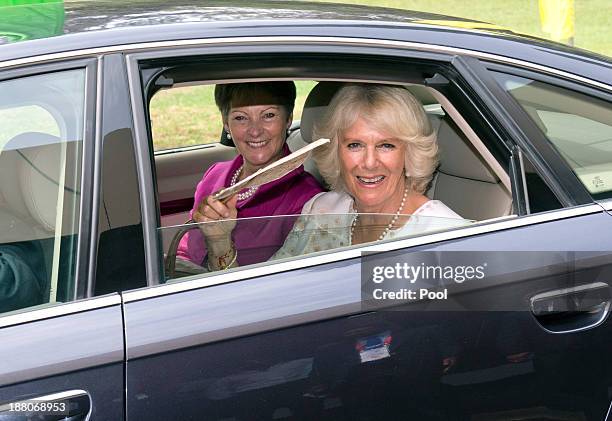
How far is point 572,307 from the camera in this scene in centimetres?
222

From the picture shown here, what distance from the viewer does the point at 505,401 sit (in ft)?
7.17

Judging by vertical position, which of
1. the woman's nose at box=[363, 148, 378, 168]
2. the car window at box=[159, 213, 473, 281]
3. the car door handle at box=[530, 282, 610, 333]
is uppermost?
the woman's nose at box=[363, 148, 378, 168]

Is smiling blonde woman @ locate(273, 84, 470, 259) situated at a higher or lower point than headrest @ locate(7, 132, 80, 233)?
higher

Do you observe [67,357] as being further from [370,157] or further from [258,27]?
[370,157]

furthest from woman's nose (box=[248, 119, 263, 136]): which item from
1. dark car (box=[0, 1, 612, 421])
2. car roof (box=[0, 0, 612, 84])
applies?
dark car (box=[0, 1, 612, 421])

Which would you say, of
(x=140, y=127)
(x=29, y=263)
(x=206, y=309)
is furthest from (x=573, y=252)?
(x=29, y=263)

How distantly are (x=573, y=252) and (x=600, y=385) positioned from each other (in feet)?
1.01

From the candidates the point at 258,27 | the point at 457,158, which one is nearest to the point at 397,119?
the point at 457,158

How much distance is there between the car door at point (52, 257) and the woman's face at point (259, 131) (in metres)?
1.26

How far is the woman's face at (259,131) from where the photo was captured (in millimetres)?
3322

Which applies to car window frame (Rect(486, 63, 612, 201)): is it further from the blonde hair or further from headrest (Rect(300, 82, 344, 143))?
headrest (Rect(300, 82, 344, 143))

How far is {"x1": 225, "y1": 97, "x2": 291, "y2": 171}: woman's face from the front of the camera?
10.9ft

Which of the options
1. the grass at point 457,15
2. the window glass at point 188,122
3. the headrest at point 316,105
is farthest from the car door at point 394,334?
the window glass at point 188,122

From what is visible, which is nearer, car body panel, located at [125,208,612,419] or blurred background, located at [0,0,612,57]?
car body panel, located at [125,208,612,419]
